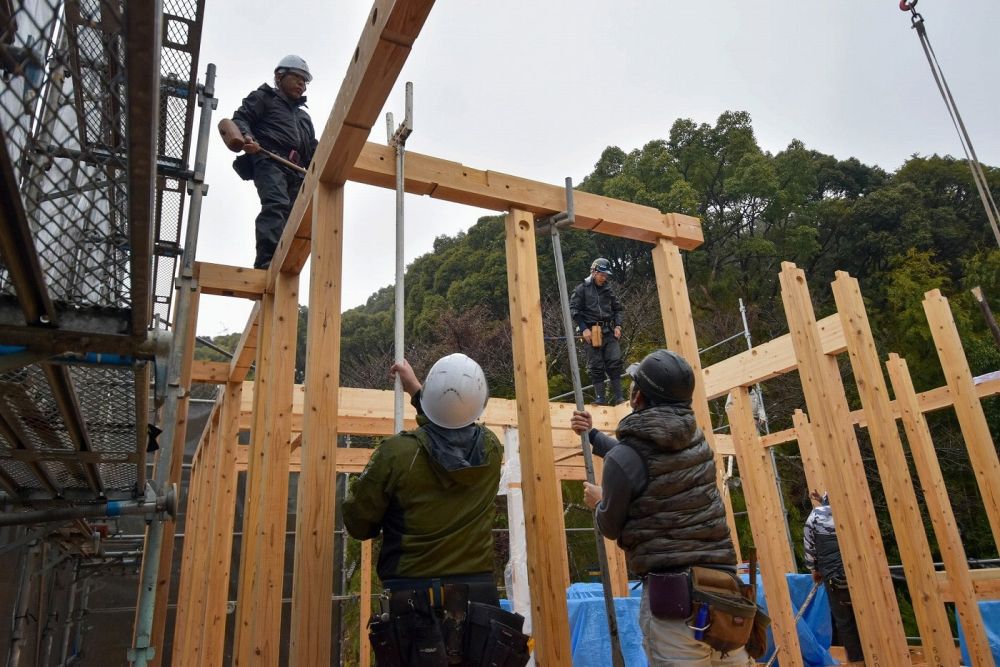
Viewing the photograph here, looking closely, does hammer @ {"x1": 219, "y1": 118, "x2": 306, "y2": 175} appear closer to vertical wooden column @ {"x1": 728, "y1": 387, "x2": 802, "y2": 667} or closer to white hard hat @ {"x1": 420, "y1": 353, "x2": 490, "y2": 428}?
white hard hat @ {"x1": 420, "y1": 353, "x2": 490, "y2": 428}

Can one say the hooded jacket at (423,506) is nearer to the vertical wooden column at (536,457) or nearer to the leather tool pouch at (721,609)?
the vertical wooden column at (536,457)

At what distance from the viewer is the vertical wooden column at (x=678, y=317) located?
132 inches

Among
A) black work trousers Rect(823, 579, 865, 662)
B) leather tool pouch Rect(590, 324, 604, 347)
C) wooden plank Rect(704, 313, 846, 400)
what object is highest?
leather tool pouch Rect(590, 324, 604, 347)

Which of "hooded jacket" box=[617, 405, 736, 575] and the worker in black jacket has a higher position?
the worker in black jacket

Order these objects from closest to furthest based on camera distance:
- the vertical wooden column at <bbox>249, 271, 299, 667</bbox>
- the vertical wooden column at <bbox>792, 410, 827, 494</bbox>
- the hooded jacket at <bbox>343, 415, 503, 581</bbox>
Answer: the hooded jacket at <bbox>343, 415, 503, 581</bbox>, the vertical wooden column at <bbox>249, 271, 299, 667</bbox>, the vertical wooden column at <bbox>792, 410, 827, 494</bbox>

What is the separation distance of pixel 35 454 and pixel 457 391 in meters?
1.74

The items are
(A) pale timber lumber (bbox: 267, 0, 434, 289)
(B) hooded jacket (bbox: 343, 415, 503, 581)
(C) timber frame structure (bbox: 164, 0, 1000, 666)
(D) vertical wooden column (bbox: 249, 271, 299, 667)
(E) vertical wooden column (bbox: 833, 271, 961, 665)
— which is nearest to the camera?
(A) pale timber lumber (bbox: 267, 0, 434, 289)

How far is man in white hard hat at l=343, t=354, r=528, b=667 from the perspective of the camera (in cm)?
206

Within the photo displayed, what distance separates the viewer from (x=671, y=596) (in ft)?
7.38

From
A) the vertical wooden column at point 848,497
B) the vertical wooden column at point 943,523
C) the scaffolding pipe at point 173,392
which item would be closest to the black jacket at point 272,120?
the scaffolding pipe at point 173,392

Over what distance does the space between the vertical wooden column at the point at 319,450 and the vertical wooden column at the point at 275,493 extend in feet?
1.90

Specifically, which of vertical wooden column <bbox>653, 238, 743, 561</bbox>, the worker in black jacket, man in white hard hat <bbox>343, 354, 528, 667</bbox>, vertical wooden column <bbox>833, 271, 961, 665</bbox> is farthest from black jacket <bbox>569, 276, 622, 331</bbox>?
man in white hard hat <bbox>343, 354, 528, 667</bbox>

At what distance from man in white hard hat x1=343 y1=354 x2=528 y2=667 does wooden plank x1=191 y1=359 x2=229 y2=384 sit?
3.41 meters

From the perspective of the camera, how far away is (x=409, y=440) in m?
2.26
